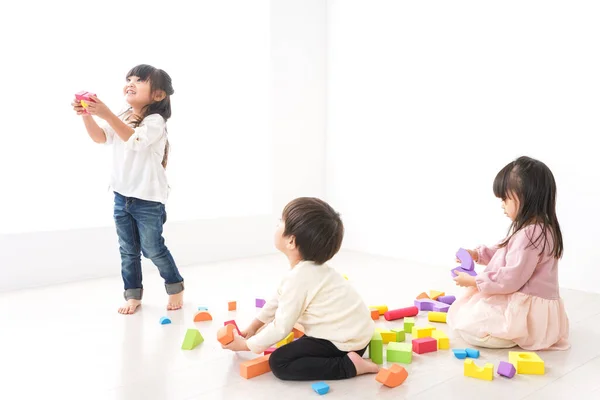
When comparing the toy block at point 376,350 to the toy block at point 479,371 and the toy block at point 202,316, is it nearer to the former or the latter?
the toy block at point 479,371

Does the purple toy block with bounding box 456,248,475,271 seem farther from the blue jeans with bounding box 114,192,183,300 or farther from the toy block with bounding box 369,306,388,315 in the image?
the blue jeans with bounding box 114,192,183,300

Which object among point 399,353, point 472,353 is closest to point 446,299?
point 472,353

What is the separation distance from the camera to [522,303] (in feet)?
7.28

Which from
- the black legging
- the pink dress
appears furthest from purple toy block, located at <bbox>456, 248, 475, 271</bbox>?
the black legging

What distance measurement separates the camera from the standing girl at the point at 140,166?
2643 mm

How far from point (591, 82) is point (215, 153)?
2.42 metres

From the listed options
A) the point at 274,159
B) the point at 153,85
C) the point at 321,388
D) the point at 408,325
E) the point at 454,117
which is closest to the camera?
the point at 321,388

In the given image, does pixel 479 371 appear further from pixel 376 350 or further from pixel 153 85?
pixel 153 85

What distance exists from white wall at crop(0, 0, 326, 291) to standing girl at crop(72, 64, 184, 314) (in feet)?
2.69

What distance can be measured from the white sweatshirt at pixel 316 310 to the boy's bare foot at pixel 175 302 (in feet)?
3.01

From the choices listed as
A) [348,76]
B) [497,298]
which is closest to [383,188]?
[348,76]

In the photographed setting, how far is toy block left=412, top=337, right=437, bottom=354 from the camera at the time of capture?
2.15m

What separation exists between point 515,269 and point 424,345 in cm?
44

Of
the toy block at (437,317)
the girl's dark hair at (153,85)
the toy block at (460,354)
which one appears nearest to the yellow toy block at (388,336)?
the toy block at (460,354)
